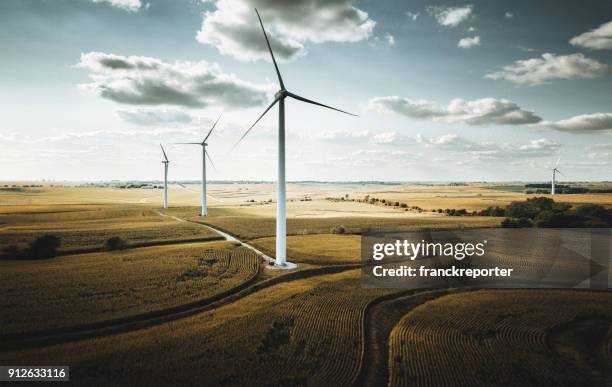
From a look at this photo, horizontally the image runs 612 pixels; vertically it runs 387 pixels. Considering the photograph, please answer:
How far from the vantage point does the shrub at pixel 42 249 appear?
44.2 metres

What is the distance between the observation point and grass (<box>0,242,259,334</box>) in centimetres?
2455

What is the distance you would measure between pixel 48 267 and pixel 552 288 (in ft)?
186

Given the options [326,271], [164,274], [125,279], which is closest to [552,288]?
[326,271]

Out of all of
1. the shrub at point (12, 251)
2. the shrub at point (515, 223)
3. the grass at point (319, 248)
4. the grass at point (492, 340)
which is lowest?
the grass at point (492, 340)

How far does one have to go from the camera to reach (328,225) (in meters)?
81.7

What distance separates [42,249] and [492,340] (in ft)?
179

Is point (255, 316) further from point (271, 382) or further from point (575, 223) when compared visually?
point (575, 223)

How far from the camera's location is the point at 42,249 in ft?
147

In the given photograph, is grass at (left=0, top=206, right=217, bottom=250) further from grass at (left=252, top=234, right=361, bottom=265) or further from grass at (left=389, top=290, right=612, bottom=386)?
grass at (left=389, top=290, right=612, bottom=386)

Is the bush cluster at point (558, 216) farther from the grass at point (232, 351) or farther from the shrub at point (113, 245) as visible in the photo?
the shrub at point (113, 245)

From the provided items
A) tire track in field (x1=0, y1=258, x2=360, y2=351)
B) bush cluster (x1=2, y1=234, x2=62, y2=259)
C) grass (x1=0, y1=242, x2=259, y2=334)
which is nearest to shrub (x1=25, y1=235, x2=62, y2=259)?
bush cluster (x1=2, y1=234, x2=62, y2=259)

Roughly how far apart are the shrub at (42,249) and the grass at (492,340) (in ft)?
155

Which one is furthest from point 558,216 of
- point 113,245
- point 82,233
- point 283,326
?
point 82,233

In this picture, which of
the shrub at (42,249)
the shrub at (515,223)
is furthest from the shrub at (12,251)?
the shrub at (515,223)
